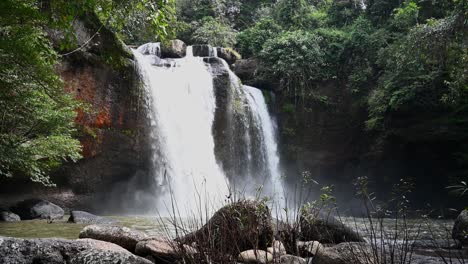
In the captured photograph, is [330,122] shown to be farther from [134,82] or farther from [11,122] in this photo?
[11,122]

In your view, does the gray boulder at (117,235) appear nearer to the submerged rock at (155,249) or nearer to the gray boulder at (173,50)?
the submerged rock at (155,249)

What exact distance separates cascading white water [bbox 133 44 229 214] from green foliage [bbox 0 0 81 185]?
213 inches

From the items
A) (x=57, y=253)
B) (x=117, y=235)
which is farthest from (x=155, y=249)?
(x=57, y=253)

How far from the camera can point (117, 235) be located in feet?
19.2

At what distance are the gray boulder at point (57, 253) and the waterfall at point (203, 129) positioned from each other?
447 inches

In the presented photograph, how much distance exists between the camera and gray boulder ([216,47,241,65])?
21.7 meters

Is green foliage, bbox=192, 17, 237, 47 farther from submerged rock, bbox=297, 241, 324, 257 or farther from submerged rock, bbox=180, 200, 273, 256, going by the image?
submerged rock, bbox=180, 200, 273, 256

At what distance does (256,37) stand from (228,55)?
2333 millimetres

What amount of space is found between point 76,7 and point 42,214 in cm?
992

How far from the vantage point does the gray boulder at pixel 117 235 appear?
5805 millimetres

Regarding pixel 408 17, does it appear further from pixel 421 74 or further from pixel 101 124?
pixel 101 124

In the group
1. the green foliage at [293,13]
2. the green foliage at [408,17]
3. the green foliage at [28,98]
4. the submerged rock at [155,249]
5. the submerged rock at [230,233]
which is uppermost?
the green foliage at [293,13]

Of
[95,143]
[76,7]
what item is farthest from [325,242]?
[95,143]

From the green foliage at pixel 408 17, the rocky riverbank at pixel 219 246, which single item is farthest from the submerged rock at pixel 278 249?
the green foliage at pixel 408 17
